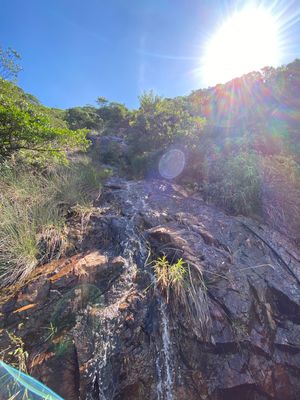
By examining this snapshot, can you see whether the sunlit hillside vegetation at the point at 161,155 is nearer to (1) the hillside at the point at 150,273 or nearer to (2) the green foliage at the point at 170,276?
(1) the hillside at the point at 150,273

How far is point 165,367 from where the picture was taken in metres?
2.33

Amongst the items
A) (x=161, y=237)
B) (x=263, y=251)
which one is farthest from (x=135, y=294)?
(x=263, y=251)

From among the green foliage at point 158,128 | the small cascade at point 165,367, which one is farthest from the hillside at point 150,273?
the green foliage at point 158,128

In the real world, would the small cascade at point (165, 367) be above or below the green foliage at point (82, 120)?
below

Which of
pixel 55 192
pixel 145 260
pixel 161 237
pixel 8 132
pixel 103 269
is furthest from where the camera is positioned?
pixel 55 192

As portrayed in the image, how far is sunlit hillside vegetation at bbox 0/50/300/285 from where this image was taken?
10.9 feet

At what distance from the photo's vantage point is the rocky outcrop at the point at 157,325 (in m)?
2.17

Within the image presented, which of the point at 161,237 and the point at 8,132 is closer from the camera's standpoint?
the point at 161,237

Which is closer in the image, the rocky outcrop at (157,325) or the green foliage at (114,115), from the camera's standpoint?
the rocky outcrop at (157,325)

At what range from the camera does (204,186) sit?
505cm

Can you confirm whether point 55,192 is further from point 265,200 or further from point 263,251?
point 265,200

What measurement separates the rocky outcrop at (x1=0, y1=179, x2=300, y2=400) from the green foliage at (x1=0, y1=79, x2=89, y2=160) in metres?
2.44

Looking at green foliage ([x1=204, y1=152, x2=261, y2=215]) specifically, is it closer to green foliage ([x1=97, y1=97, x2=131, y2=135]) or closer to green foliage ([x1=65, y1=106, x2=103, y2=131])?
green foliage ([x1=97, y1=97, x2=131, y2=135])

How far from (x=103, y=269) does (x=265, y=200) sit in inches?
139
